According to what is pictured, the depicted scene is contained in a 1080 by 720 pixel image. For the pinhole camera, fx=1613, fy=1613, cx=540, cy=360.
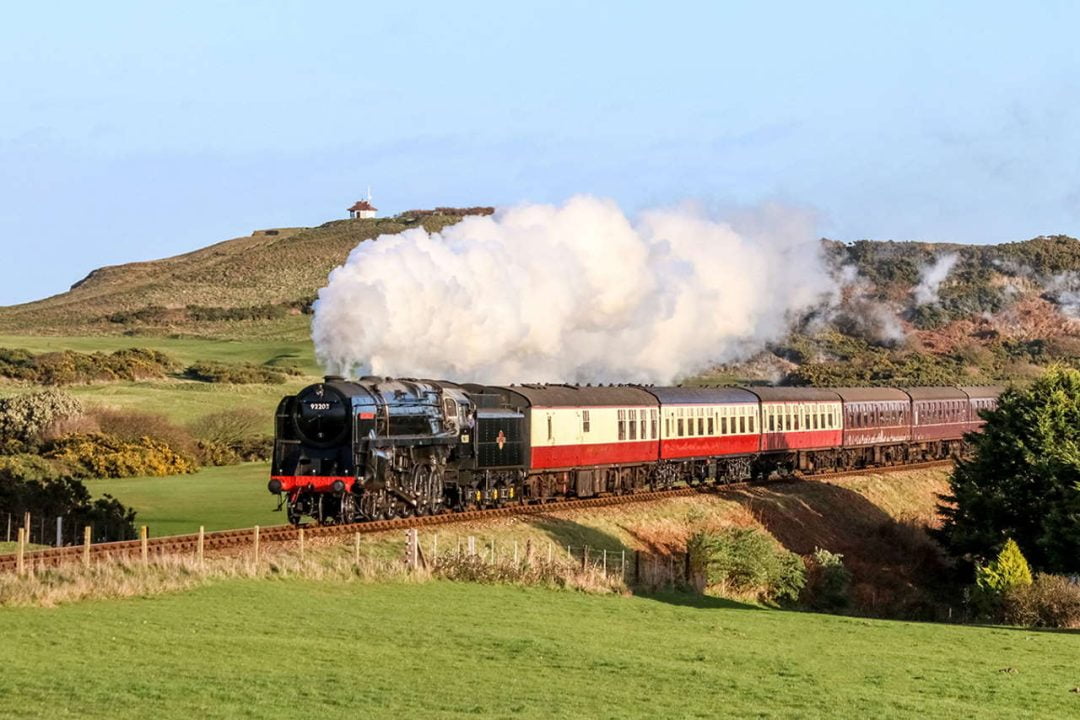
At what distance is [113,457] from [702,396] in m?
23.3

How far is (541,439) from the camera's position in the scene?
158ft

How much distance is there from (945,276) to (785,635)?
16725 centimetres

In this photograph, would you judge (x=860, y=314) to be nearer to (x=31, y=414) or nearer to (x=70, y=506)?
(x=31, y=414)

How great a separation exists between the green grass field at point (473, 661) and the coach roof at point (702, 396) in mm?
22839

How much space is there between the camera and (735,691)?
2270 centimetres

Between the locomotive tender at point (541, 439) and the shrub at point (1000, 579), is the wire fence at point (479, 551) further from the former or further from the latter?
the shrub at point (1000, 579)

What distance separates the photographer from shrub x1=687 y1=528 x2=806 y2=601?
42.8 m

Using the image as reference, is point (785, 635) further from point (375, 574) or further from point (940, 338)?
point (940, 338)

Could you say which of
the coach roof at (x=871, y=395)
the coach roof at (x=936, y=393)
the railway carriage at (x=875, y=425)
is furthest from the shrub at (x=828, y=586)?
the coach roof at (x=936, y=393)

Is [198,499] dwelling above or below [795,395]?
below

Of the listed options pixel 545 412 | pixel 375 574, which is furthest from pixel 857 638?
pixel 545 412

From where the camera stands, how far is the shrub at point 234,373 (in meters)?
103

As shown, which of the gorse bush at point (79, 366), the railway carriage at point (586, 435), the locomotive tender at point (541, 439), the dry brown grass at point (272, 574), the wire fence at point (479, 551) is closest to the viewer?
the dry brown grass at point (272, 574)

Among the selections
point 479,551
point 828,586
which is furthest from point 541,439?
point 828,586
